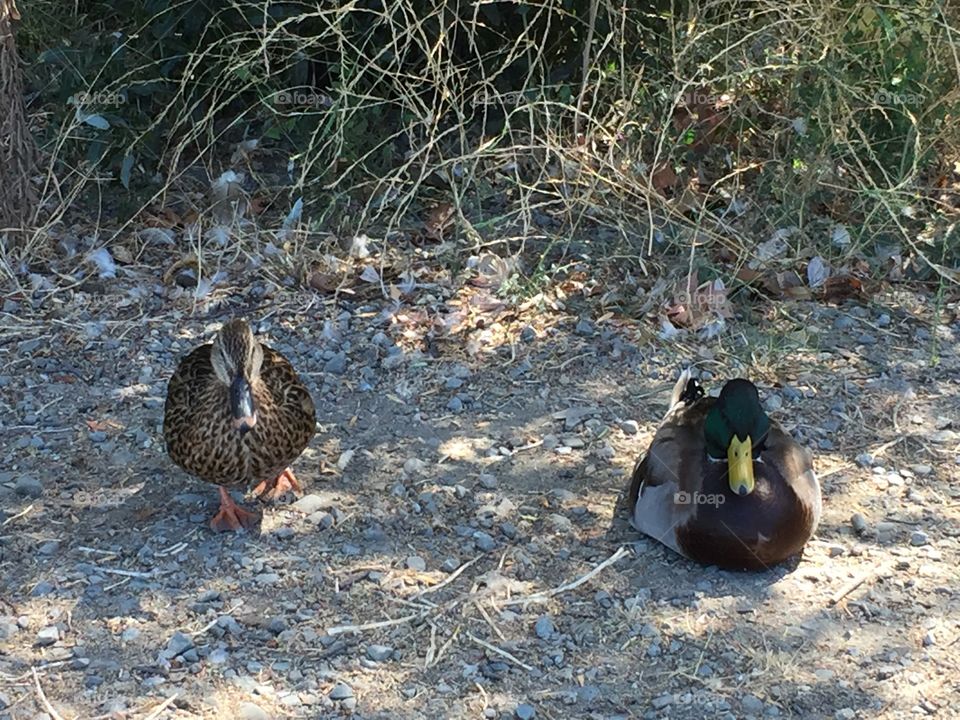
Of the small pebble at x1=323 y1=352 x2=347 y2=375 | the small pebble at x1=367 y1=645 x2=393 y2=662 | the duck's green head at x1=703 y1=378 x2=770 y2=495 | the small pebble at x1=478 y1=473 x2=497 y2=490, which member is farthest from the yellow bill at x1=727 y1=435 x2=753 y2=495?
the small pebble at x1=323 y1=352 x2=347 y2=375

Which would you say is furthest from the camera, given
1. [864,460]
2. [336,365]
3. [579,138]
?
[579,138]

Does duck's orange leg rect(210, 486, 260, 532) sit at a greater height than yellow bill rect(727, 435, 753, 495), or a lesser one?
lesser

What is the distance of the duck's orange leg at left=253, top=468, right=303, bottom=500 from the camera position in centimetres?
447

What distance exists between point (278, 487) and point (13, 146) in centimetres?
251

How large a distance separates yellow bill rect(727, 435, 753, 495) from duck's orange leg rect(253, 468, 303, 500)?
4.84ft

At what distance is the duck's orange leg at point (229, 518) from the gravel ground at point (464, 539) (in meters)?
0.06

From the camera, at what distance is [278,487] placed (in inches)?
177

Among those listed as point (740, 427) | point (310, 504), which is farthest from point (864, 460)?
point (310, 504)

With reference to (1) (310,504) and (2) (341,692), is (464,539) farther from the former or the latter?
(2) (341,692)

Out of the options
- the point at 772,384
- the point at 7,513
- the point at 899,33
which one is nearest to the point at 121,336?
the point at 7,513

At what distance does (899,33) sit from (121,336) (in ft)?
12.2

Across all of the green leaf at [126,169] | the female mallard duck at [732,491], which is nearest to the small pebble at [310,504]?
the female mallard duck at [732,491]

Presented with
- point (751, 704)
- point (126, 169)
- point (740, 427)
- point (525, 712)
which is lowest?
point (126, 169)

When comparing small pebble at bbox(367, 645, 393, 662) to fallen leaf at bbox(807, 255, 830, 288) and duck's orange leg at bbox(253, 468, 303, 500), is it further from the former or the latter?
fallen leaf at bbox(807, 255, 830, 288)
